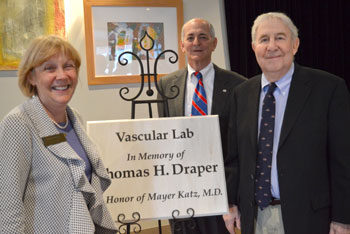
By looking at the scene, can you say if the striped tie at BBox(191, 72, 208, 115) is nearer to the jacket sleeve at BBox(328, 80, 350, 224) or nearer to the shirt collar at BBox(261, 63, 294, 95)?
the shirt collar at BBox(261, 63, 294, 95)

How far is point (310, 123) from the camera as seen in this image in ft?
6.24

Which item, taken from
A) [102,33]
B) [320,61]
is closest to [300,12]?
[320,61]

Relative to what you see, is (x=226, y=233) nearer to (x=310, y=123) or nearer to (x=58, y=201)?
(x=310, y=123)

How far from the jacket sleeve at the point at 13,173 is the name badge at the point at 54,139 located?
0.25ft

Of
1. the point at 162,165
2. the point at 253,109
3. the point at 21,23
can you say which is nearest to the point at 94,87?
the point at 21,23

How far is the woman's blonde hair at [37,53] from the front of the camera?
5.58 ft

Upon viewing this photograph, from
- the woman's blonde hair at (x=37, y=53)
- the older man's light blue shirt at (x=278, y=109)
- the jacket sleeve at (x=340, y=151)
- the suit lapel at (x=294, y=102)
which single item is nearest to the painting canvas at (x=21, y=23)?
the woman's blonde hair at (x=37, y=53)

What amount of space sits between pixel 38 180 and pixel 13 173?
A: 4.4 inches

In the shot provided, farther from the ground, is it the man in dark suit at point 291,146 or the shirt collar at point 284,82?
the shirt collar at point 284,82

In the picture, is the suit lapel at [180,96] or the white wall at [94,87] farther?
the white wall at [94,87]

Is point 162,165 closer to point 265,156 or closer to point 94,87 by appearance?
point 265,156

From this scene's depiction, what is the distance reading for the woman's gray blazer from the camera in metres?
1.51

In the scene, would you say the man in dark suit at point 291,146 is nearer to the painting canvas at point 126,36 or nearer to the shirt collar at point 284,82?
the shirt collar at point 284,82

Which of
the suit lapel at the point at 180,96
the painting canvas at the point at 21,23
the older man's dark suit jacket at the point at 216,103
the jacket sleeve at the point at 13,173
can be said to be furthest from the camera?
the painting canvas at the point at 21,23
